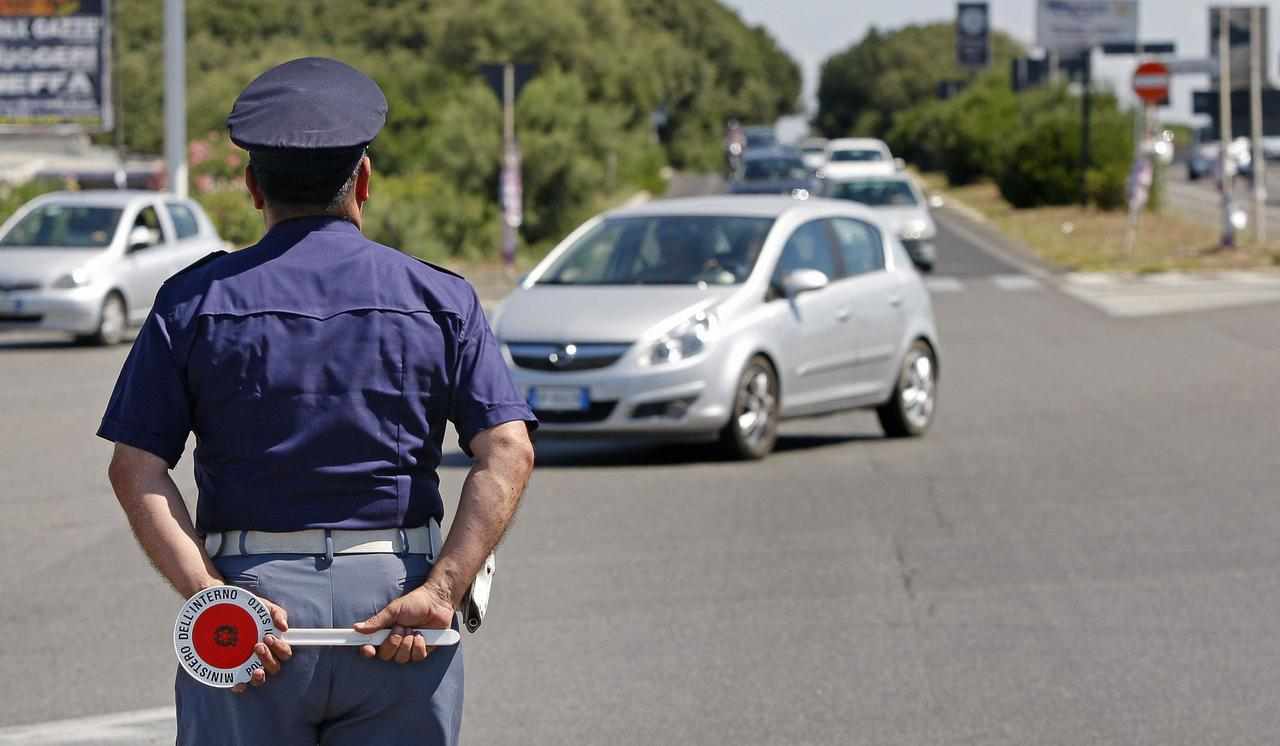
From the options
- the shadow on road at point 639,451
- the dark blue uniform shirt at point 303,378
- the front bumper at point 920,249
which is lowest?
the shadow on road at point 639,451

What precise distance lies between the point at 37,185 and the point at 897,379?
21616 millimetres

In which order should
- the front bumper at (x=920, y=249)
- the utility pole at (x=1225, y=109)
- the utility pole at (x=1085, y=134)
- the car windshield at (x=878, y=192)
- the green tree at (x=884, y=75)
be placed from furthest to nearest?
the green tree at (x=884, y=75), the utility pole at (x=1085, y=134), the car windshield at (x=878, y=192), the utility pole at (x=1225, y=109), the front bumper at (x=920, y=249)

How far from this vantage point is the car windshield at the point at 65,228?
74.9 ft

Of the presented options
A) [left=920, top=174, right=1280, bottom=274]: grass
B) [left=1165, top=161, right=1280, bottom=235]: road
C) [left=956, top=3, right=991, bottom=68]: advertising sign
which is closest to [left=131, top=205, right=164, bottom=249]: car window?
[left=920, top=174, right=1280, bottom=274]: grass

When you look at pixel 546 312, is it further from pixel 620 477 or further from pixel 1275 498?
pixel 1275 498

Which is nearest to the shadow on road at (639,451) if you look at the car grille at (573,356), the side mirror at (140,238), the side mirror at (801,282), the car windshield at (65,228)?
the car grille at (573,356)

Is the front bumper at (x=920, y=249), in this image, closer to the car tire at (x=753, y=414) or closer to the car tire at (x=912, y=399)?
the car tire at (x=912, y=399)

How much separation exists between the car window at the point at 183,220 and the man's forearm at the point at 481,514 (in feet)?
68.6

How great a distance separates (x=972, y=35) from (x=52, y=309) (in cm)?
8596

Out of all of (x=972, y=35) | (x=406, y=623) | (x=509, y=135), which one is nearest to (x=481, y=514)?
(x=406, y=623)

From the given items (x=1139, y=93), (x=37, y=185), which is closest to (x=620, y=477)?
(x=37, y=185)

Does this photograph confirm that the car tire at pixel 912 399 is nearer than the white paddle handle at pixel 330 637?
No

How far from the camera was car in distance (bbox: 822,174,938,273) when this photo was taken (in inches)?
1382

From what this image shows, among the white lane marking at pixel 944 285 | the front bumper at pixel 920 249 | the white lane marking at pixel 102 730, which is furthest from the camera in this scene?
the front bumper at pixel 920 249
